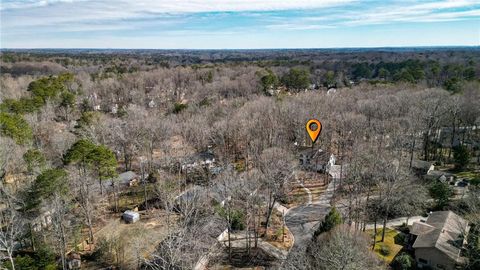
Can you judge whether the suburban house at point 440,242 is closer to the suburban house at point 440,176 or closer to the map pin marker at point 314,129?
the suburban house at point 440,176

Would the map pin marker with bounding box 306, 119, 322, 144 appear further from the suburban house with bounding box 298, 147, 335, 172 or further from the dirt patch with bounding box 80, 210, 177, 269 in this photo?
the dirt patch with bounding box 80, 210, 177, 269

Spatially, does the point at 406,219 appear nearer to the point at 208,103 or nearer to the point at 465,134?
the point at 465,134

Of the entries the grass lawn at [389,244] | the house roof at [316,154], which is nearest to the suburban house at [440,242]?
the grass lawn at [389,244]

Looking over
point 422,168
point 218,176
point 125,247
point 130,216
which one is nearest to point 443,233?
point 422,168

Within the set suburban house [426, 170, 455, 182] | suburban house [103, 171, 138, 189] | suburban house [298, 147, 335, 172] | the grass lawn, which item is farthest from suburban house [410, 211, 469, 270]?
suburban house [103, 171, 138, 189]

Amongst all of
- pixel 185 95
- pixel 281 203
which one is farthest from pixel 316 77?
pixel 281 203

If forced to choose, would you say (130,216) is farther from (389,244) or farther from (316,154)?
(316,154)
